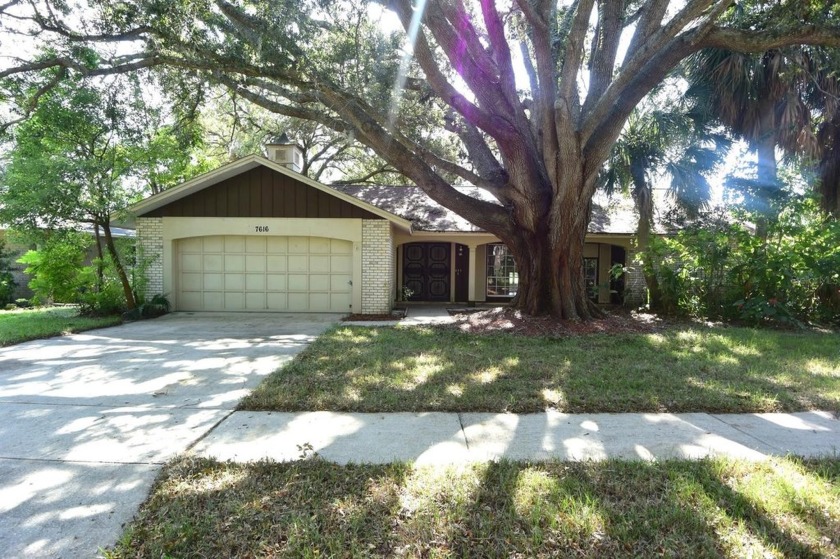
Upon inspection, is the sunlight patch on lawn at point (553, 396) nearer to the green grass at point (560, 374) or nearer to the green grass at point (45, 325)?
the green grass at point (560, 374)

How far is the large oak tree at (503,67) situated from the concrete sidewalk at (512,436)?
593 cm

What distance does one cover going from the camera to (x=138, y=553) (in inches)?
97.6

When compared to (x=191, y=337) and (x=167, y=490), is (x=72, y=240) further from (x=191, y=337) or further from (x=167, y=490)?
(x=167, y=490)

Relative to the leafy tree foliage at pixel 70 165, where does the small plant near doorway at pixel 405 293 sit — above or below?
below

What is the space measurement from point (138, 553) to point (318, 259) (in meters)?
11.0

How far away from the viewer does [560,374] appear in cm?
599

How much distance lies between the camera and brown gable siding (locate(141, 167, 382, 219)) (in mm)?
12758

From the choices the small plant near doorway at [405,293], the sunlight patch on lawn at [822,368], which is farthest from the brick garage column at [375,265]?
the sunlight patch on lawn at [822,368]

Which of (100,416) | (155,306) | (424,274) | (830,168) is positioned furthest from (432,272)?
(100,416)

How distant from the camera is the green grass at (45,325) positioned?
8.77 metres

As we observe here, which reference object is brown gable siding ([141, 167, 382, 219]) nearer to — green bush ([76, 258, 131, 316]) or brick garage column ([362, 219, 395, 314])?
brick garage column ([362, 219, 395, 314])

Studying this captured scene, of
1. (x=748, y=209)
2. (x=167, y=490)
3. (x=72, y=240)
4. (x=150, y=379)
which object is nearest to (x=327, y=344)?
(x=150, y=379)

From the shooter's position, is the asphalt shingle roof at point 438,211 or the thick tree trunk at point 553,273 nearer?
the thick tree trunk at point 553,273

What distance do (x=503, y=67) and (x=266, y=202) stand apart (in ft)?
23.3
